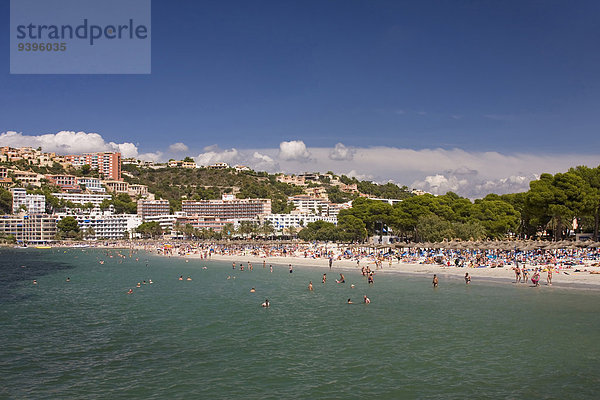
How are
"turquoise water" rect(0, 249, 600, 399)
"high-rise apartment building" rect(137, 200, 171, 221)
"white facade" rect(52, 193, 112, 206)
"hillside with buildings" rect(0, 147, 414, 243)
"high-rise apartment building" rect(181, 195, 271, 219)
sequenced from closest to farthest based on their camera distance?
"turquoise water" rect(0, 249, 600, 399), "hillside with buildings" rect(0, 147, 414, 243), "high-rise apartment building" rect(181, 195, 271, 219), "high-rise apartment building" rect(137, 200, 171, 221), "white facade" rect(52, 193, 112, 206)

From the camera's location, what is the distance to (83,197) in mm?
153375

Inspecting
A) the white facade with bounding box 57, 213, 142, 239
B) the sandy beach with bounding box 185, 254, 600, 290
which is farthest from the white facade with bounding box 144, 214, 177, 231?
the sandy beach with bounding box 185, 254, 600, 290

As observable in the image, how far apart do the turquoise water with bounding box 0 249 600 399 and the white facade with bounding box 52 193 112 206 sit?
12799 centimetres

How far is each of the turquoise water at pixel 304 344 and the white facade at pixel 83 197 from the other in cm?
12799

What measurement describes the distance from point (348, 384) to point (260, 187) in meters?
174

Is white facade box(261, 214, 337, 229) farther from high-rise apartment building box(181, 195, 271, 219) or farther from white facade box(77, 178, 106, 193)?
white facade box(77, 178, 106, 193)

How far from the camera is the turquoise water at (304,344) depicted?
14.1 m

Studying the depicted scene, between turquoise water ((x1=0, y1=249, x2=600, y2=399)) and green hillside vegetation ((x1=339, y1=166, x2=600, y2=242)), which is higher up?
green hillside vegetation ((x1=339, y1=166, x2=600, y2=242))

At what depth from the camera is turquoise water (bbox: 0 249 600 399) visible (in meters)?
14.1

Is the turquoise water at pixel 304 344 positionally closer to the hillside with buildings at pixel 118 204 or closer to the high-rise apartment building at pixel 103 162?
the hillside with buildings at pixel 118 204

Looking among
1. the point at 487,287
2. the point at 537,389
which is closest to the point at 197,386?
the point at 537,389

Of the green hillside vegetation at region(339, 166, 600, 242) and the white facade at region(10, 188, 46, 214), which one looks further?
the white facade at region(10, 188, 46, 214)

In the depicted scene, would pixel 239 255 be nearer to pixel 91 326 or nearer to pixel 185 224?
pixel 91 326

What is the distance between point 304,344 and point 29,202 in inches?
5425
